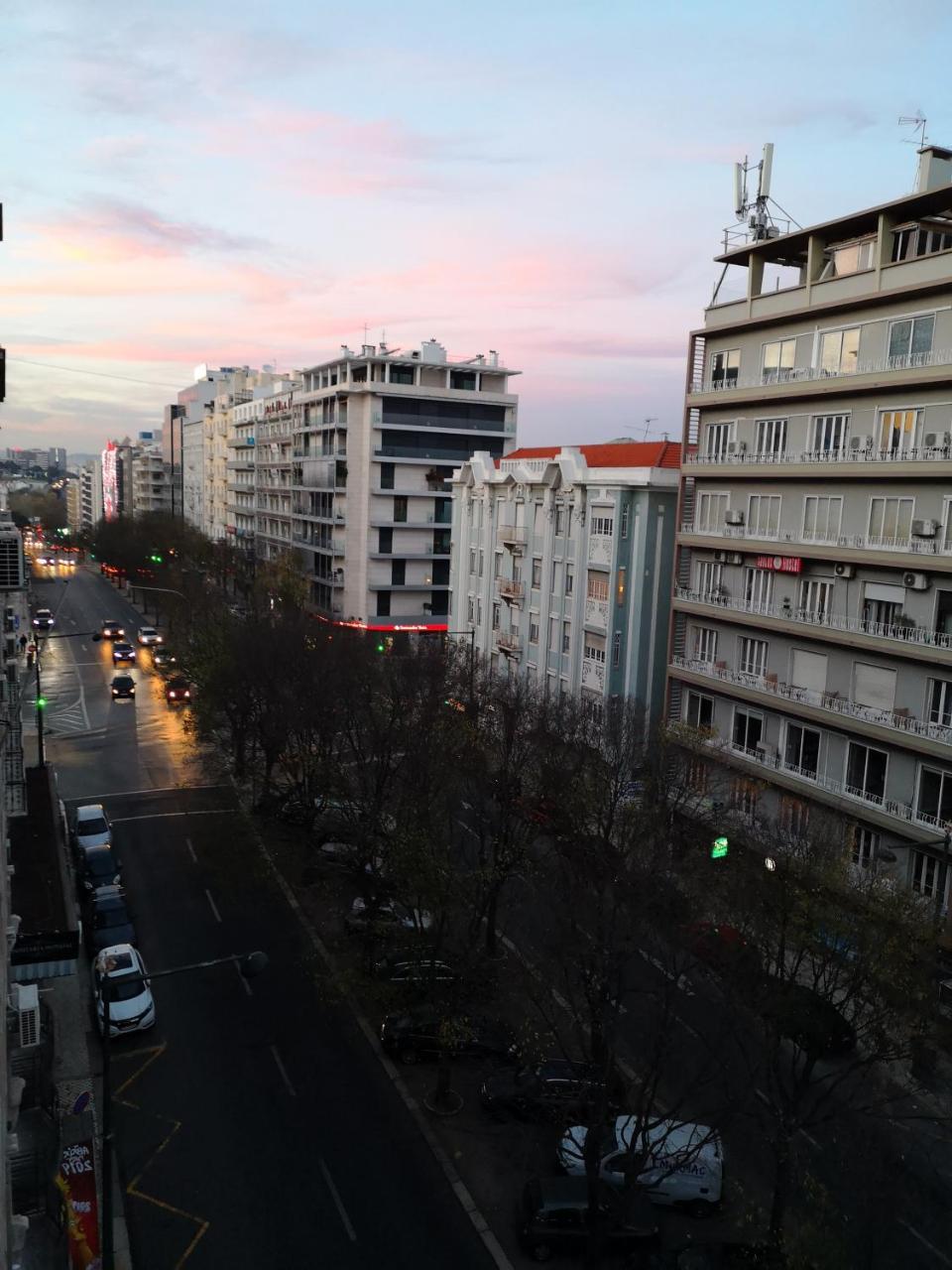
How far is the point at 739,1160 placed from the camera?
20.1 metres

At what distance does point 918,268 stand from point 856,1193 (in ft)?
82.7

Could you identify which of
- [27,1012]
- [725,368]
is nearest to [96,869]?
[27,1012]

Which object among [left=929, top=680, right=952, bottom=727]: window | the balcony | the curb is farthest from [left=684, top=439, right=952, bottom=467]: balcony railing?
A: the curb

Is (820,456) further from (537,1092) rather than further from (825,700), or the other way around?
(537,1092)

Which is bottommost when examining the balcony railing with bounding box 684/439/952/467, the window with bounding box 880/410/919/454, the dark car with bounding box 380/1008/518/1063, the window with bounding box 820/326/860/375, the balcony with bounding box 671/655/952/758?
the dark car with bounding box 380/1008/518/1063

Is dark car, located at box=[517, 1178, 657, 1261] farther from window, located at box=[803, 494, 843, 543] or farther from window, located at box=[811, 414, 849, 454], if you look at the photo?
window, located at box=[811, 414, 849, 454]

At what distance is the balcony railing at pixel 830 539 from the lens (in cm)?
2809

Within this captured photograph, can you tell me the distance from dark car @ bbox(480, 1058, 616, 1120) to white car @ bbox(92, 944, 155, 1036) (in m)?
8.98

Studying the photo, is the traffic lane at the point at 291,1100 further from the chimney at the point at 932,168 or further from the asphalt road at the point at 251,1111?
the chimney at the point at 932,168

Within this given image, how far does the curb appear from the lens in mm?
17734

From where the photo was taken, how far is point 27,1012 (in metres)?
20.2

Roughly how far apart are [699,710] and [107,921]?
2351cm

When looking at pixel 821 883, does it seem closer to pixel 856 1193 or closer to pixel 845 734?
pixel 856 1193

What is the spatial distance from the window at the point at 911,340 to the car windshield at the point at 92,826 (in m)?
32.9
